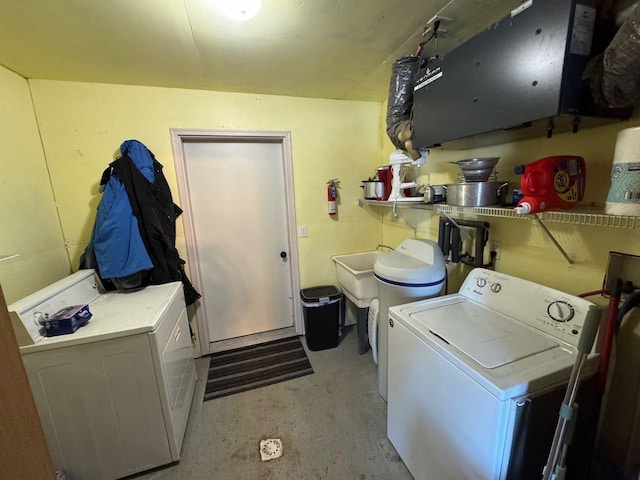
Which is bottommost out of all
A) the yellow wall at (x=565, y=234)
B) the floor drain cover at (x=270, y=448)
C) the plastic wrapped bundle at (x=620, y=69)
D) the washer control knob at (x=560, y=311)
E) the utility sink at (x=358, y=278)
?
the floor drain cover at (x=270, y=448)

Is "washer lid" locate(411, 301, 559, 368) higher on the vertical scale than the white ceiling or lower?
lower

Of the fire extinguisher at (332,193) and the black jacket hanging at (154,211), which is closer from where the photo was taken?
the black jacket hanging at (154,211)

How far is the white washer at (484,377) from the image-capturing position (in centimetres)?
91

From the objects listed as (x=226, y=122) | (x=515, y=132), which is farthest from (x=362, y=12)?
(x=226, y=122)

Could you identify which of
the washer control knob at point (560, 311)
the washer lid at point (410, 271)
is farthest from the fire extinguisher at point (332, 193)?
the washer control knob at point (560, 311)

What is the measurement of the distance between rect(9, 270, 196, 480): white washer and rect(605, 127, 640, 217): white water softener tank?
1901 millimetres

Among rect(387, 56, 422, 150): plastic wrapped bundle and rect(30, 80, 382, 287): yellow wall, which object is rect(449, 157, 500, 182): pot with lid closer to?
rect(387, 56, 422, 150): plastic wrapped bundle

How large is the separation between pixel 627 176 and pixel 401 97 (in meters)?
1.20

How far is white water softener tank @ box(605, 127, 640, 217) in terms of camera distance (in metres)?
0.73

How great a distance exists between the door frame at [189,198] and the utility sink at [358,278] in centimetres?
45

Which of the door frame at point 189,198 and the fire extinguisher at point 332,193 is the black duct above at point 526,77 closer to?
the fire extinguisher at point 332,193

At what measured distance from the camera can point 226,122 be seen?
2.25 m

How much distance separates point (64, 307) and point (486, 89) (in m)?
2.41

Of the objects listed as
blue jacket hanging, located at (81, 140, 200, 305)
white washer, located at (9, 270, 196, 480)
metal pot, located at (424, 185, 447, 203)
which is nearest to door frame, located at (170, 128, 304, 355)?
blue jacket hanging, located at (81, 140, 200, 305)
